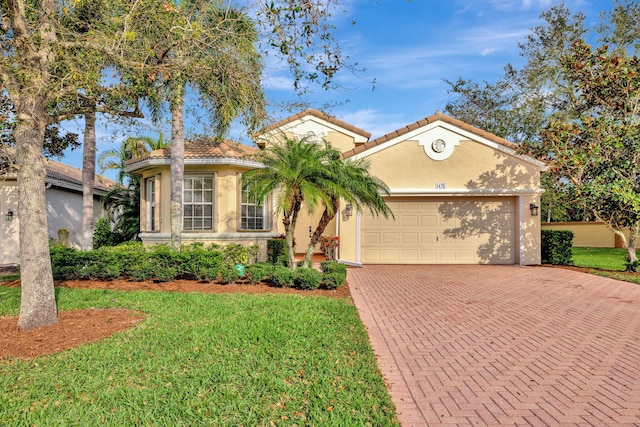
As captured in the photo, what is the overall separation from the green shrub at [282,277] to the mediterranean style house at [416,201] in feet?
12.5

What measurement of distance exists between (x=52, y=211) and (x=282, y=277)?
12.7 meters

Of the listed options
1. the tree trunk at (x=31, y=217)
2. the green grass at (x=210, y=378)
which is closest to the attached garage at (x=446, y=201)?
the green grass at (x=210, y=378)

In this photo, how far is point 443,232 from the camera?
585 inches

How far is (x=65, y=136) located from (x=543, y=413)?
1394 centimetres

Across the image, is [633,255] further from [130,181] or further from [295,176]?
[130,181]

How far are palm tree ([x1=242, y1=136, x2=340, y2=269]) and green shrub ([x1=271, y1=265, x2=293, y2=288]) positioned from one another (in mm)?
1513

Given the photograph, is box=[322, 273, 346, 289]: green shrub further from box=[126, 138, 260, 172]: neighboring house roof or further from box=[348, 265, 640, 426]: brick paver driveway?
box=[126, 138, 260, 172]: neighboring house roof

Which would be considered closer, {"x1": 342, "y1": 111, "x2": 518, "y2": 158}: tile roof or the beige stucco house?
the beige stucco house

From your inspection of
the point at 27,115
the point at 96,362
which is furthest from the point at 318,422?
the point at 27,115

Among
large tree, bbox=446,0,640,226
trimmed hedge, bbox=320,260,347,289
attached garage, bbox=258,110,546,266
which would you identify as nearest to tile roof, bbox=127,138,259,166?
attached garage, bbox=258,110,546,266

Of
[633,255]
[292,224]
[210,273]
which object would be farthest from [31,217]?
[633,255]

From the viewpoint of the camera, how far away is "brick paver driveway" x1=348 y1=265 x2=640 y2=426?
366 centimetres

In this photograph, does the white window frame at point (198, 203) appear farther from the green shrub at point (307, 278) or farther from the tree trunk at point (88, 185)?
the green shrub at point (307, 278)

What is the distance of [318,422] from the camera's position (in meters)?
3.31
